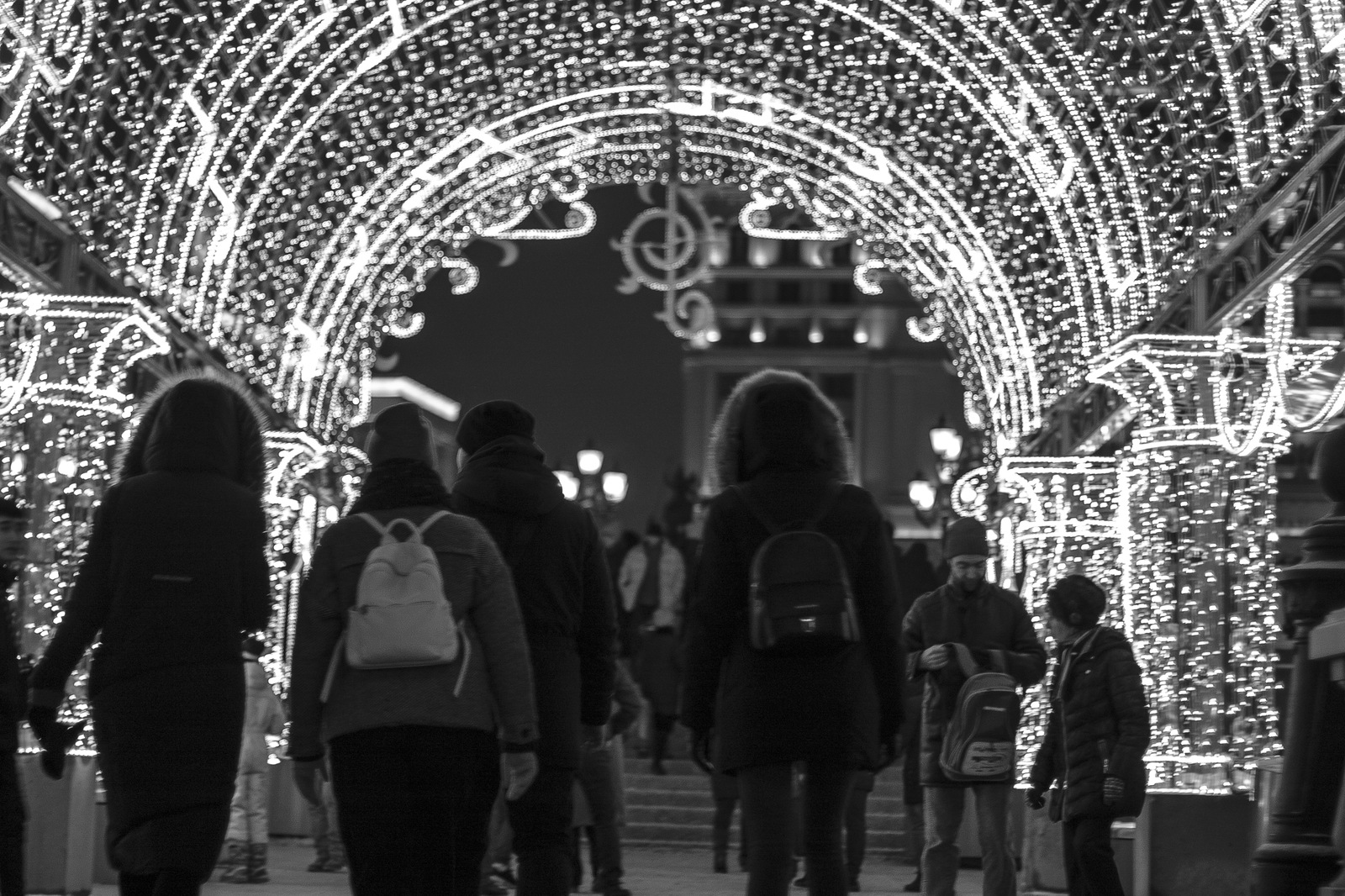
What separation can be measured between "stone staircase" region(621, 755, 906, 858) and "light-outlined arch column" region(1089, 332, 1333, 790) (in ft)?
16.9

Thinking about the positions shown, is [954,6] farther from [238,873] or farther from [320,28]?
[238,873]

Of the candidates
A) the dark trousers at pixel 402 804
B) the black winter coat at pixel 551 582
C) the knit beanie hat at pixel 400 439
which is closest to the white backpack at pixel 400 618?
the dark trousers at pixel 402 804

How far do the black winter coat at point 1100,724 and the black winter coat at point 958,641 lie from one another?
0.39 m

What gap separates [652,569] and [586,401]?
54.6 feet

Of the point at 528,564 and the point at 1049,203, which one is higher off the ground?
the point at 1049,203

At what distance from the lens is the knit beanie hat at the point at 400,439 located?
19.9 ft

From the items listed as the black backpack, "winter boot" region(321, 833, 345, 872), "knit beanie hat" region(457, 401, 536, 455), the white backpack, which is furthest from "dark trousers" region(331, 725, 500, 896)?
"winter boot" region(321, 833, 345, 872)

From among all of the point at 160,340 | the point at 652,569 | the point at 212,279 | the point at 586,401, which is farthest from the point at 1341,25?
the point at 586,401

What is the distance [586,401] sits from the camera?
35688mm

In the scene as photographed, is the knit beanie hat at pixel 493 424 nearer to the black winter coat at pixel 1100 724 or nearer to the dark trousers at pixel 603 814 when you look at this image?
the black winter coat at pixel 1100 724

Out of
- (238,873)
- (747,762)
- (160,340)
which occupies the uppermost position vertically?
(160,340)

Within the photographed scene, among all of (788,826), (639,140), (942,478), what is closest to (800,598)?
(788,826)

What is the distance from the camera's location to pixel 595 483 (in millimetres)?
28875

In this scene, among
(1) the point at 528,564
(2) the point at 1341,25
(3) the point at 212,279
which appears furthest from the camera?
(3) the point at 212,279
